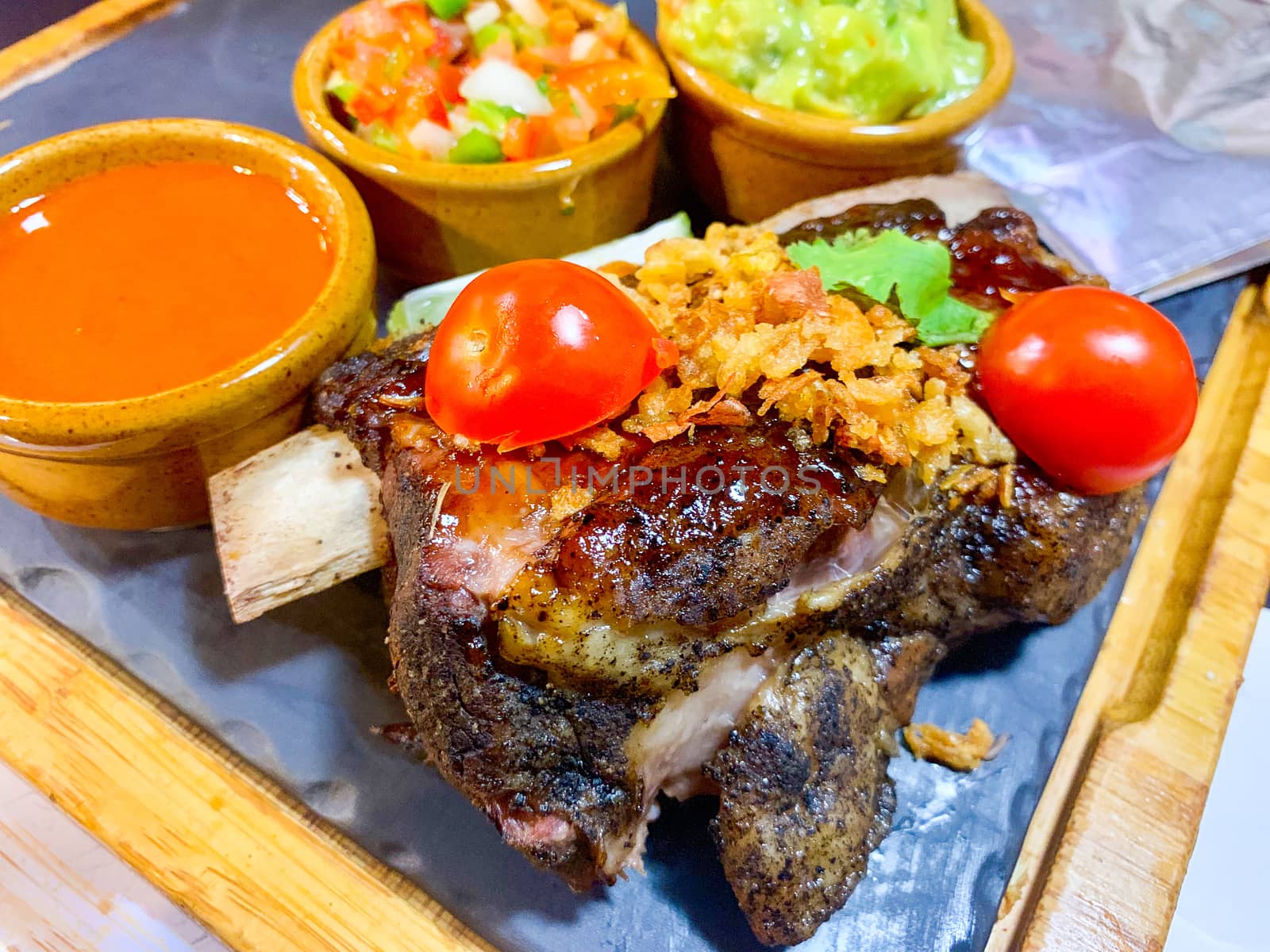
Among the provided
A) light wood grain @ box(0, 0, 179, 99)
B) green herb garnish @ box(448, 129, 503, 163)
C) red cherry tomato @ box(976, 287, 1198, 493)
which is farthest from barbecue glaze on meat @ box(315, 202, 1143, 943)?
light wood grain @ box(0, 0, 179, 99)

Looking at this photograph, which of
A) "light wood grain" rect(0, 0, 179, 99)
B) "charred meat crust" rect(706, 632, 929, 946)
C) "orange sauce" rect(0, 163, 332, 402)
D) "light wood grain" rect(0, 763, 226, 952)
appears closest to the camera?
"charred meat crust" rect(706, 632, 929, 946)

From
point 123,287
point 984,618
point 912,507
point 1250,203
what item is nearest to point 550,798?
point 912,507

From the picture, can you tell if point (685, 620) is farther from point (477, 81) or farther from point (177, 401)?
point (477, 81)

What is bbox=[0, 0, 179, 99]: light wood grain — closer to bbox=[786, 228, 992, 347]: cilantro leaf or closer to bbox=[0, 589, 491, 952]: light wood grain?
bbox=[0, 589, 491, 952]: light wood grain

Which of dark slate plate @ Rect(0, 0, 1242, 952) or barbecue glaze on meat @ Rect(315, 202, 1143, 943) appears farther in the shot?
dark slate plate @ Rect(0, 0, 1242, 952)

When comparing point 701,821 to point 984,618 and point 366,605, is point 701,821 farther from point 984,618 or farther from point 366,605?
point 366,605

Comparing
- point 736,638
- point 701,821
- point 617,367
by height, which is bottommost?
point 701,821

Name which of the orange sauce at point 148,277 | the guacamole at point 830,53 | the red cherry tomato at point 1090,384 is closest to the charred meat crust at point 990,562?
the red cherry tomato at point 1090,384
